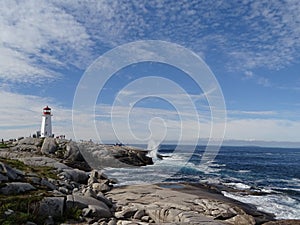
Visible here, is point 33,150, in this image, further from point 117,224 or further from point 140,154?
point 117,224

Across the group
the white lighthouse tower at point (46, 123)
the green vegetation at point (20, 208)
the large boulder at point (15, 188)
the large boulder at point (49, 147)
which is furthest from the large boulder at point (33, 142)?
the green vegetation at point (20, 208)

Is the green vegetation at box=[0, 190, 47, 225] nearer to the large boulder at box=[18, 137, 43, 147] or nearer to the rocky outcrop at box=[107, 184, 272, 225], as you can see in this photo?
the rocky outcrop at box=[107, 184, 272, 225]

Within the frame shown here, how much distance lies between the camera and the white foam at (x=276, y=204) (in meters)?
21.0

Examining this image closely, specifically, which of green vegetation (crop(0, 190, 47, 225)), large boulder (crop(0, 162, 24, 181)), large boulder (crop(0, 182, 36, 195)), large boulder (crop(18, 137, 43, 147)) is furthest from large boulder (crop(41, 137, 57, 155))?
green vegetation (crop(0, 190, 47, 225))

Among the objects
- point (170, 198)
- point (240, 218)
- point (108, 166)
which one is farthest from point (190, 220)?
point (108, 166)

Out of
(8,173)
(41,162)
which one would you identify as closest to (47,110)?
(41,162)

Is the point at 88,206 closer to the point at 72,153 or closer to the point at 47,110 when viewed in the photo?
the point at 72,153

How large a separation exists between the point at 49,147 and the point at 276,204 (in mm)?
36302

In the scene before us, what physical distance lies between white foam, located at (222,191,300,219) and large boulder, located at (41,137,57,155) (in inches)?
1180

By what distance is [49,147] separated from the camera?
159ft

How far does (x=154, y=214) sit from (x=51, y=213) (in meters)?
5.55

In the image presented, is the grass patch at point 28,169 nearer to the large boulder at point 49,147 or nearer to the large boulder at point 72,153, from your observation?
the large boulder at point 72,153

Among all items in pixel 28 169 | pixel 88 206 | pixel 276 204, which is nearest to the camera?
pixel 88 206

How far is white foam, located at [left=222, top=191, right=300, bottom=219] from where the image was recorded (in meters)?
21.0
